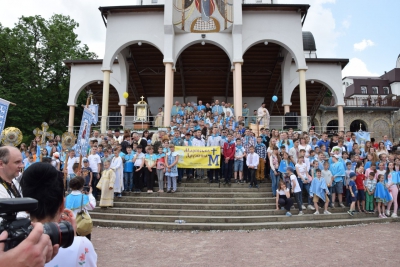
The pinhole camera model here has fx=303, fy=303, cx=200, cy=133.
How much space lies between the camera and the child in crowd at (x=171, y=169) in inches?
433

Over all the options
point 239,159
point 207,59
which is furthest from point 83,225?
point 207,59

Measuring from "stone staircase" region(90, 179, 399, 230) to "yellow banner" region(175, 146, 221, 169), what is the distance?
862 millimetres

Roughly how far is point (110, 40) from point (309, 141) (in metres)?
14.0

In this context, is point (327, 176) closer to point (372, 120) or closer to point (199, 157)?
point (199, 157)

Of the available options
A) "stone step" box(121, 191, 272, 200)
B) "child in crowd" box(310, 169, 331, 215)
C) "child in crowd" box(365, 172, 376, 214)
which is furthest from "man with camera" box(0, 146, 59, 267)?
"child in crowd" box(365, 172, 376, 214)

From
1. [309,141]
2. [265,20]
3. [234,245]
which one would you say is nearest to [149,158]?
[234,245]

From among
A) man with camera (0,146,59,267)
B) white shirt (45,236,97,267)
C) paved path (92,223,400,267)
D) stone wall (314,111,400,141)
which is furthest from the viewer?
stone wall (314,111,400,141)

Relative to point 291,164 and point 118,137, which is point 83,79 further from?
point 291,164

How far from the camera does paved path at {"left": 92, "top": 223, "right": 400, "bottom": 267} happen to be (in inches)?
237

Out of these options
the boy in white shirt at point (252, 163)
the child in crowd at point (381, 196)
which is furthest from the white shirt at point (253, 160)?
the child in crowd at point (381, 196)

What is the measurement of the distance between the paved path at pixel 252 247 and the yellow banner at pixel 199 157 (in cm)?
374

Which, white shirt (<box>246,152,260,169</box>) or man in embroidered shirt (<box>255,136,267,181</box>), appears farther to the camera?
man in embroidered shirt (<box>255,136,267,181</box>)

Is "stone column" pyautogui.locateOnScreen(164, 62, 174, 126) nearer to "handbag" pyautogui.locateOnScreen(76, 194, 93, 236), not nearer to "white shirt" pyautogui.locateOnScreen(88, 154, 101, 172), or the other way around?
"white shirt" pyautogui.locateOnScreen(88, 154, 101, 172)

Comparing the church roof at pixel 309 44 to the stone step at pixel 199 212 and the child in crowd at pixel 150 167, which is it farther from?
the stone step at pixel 199 212
